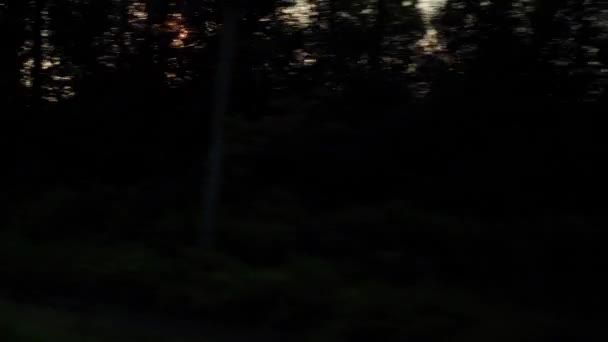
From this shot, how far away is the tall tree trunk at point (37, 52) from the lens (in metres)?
13.9

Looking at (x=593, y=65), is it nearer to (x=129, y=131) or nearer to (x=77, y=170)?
(x=129, y=131)

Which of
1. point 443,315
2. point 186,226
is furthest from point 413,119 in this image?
point 443,315

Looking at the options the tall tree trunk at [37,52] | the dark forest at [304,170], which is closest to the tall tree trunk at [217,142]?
the dark forest at [304,170]

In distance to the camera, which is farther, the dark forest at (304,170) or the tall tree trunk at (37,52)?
the tall tree trunk at (37,52)

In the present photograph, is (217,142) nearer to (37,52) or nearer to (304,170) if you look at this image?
(304,170)

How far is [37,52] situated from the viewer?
14031mm

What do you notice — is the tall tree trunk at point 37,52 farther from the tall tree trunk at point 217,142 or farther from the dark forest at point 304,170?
the tall tree trunk at point 217,142

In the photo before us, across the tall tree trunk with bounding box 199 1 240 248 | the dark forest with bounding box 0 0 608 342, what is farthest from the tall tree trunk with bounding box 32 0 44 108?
the tall tree trunk with bounding box 199 1 240 248

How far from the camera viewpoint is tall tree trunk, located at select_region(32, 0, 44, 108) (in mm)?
13891

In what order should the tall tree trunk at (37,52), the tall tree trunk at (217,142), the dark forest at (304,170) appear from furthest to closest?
the tall tree trunk at (37,52) → the tall tree trunk at (217,142) → the dark forest at (304,170)

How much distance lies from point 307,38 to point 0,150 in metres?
5.21

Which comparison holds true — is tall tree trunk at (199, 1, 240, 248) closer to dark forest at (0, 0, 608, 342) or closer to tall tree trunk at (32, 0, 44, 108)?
dark forest at (0, 0, 608, 342)

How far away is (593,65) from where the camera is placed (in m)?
10.9

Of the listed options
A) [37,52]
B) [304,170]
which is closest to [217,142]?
[304,170]
